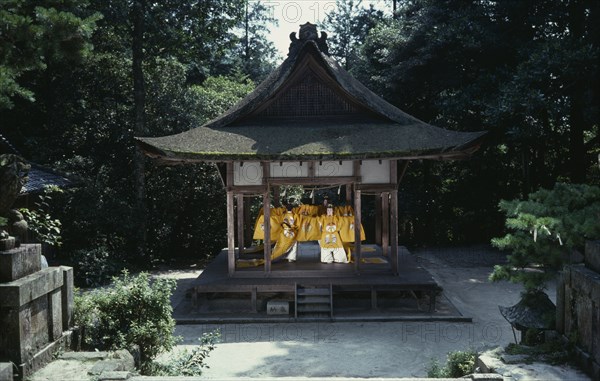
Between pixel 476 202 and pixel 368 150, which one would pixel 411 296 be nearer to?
pixel 368 150

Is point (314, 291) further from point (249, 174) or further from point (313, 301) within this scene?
point (249, 174)

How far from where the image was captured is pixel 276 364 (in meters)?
9.40

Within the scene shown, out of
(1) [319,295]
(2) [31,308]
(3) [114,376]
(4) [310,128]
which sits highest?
(4) [310,128]

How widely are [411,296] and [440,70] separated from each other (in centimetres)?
984

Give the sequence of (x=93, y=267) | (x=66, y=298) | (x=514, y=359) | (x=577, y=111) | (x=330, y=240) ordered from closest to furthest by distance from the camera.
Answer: (x=514, y=359), (x=66, y=298), (x=330, y=240), (x=93, y=267), (x=577, y=111)

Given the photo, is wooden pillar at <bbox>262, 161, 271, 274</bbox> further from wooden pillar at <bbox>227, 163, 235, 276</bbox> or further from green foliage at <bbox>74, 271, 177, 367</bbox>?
green foliage at <bbox>74, 271, 177, 367</bbox>

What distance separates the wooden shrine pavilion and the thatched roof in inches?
1.0

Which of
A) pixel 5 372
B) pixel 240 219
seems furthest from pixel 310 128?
pixel 5 372

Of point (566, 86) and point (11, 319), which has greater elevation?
point (566, 86)

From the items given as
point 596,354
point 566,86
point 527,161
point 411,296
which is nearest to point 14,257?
point 596,354

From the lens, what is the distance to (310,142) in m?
13.0

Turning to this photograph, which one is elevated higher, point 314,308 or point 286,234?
point 286,234

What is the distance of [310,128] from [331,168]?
4.54 feet

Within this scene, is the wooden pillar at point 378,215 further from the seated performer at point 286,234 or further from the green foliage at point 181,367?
the green foliage at point 181,367
